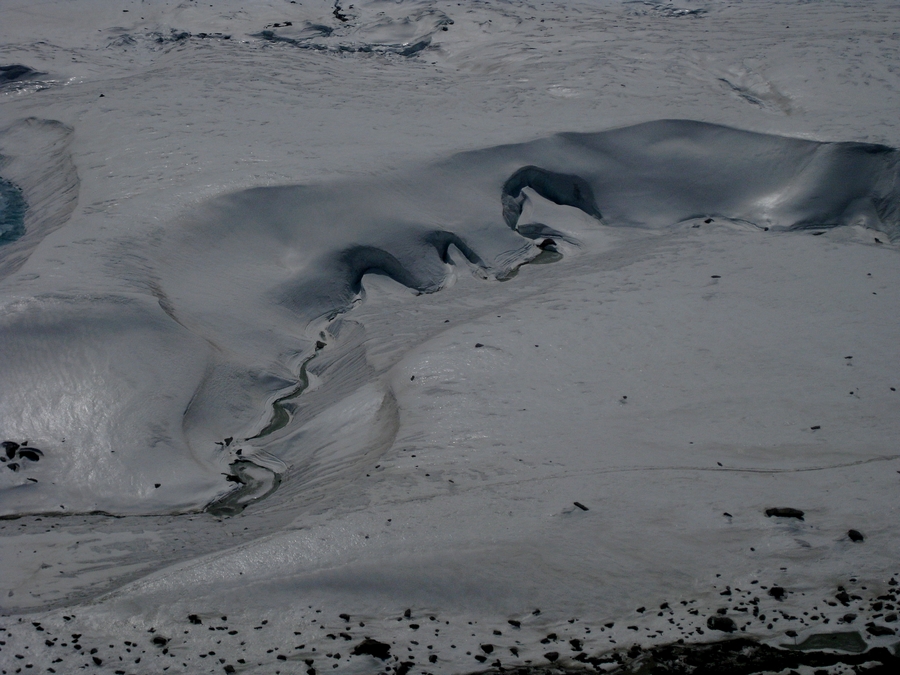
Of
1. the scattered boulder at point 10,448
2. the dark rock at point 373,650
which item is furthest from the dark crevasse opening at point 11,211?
the dark rock at point 373,650

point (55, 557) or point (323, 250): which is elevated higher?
point (323, 250)

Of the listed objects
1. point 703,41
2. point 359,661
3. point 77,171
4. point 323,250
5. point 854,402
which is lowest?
point 359,661

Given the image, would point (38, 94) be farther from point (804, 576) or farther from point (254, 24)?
point (804, 576)

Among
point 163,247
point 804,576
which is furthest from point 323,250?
point 804,576

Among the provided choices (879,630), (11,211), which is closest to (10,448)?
(11,211)

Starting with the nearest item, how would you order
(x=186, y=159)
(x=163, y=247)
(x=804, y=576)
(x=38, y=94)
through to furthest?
(x=804, y=576) → (x=163, y=247) → (x=186, y=159) → (x=38, y=94)

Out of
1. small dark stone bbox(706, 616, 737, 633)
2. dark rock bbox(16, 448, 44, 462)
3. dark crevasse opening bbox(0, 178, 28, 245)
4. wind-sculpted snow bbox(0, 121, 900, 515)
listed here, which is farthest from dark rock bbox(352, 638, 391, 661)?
dark crevasse opening bbox(0, 178, 28, 245)

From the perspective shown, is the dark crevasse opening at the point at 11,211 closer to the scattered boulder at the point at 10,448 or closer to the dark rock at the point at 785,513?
the scattered boulder at the point at 10,448

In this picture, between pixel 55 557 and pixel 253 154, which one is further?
pixel 253 154
